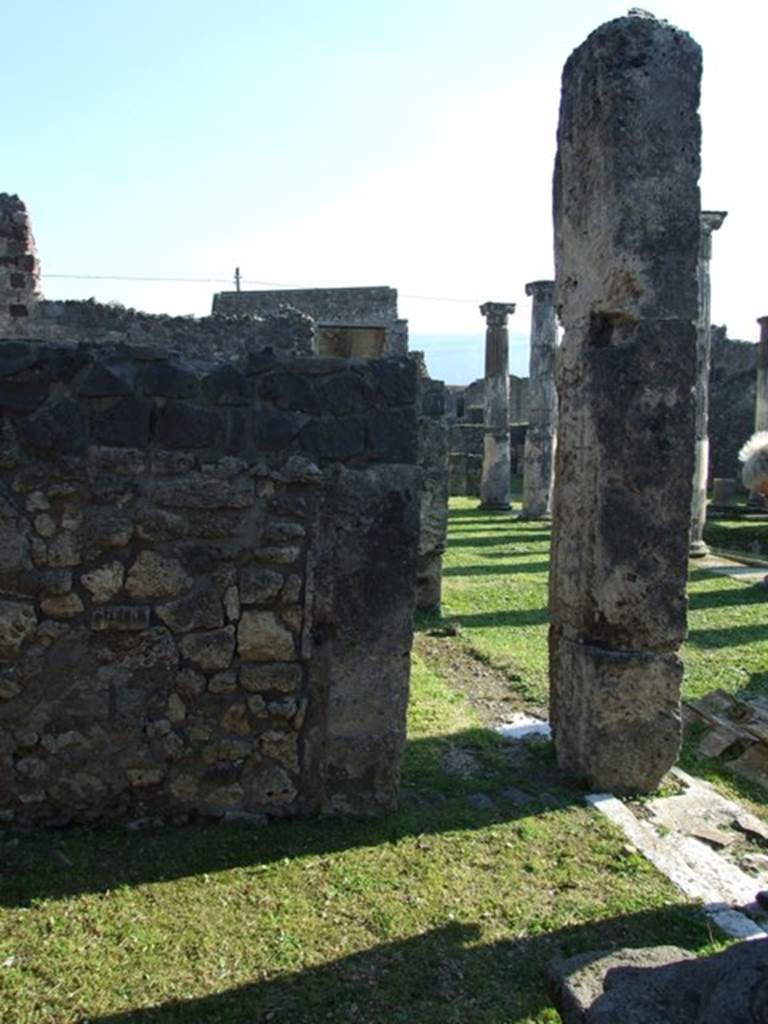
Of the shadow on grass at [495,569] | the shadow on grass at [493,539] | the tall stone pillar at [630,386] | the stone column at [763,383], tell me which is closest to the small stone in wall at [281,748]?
the tall stone pillar at [630,386]

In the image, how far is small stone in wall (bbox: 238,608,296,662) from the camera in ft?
14.8

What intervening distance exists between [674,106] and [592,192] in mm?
592

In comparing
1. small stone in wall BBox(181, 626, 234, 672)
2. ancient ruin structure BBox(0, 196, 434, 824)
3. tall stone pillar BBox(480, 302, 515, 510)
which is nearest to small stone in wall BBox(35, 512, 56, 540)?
ancient ruin structure BBox(0, 196, 434, 824)

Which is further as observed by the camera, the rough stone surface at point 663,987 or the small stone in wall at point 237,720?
the small stone in wall at point 237,720

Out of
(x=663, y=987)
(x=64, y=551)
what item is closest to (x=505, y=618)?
(x=64, y=551)

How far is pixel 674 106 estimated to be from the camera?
5012mm

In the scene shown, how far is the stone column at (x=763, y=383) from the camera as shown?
2184cm

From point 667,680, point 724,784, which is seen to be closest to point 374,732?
point 667,680

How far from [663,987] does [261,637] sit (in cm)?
250

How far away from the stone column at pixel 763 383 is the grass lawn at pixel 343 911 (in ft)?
60.2

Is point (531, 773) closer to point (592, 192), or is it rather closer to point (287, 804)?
point (287, 804)

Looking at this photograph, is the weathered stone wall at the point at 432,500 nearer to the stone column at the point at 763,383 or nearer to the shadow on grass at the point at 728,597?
the shadow on grass at the point at 728,597

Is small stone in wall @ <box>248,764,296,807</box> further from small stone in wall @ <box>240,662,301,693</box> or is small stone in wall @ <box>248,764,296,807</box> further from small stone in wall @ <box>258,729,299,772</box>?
small stone in wall @ <box>240,662,301,693</box>

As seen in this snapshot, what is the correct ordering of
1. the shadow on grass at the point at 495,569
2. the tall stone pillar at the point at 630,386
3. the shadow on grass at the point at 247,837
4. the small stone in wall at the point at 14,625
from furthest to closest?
the shadow on grass at the point at 495,569, the tall stone pillar at the point at 630,386, the small stone in wall at the point at 14,625, the shadow on grass at the point at 247,837
